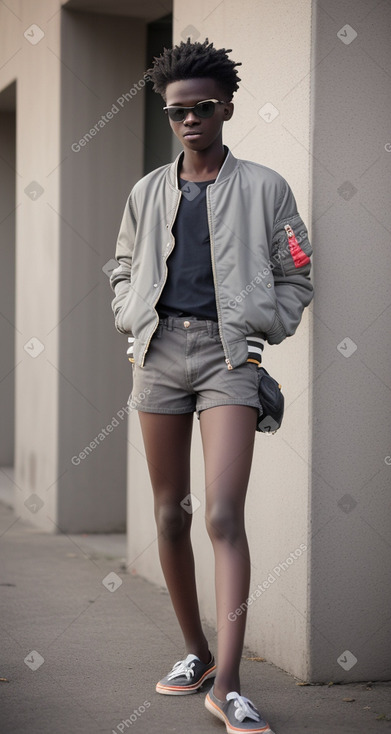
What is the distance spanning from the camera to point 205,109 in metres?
3.63

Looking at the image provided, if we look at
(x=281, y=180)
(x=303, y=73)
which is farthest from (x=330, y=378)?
(x=303, y=73)

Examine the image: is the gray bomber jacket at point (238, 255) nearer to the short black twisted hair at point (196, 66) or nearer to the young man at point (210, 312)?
the young man at point (210, 312)

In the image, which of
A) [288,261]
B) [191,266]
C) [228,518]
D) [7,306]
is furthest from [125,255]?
[7,306]

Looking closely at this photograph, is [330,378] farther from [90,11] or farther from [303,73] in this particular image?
[90,11]

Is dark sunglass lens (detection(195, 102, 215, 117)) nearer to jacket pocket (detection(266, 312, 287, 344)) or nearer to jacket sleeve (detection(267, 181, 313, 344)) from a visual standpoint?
jacket sleeve (detection(267, 181, 313, 344))

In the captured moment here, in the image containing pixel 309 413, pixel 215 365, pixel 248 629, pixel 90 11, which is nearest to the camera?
pixel 215 365

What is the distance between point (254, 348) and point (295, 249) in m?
0.38

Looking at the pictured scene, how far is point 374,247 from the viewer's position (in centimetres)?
412

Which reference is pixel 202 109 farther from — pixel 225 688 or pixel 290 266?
pixel 225 688

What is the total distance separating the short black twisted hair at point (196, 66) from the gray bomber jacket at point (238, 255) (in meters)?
0.26

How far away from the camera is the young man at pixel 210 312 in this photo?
3520 mm

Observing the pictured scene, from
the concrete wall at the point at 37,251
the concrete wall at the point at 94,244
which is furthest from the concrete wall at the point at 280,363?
the concrete wall at the point at 37,251

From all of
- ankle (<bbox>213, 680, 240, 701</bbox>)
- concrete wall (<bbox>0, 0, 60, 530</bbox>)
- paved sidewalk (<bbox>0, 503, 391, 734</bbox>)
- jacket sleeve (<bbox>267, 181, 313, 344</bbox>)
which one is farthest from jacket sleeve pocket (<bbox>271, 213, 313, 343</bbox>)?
concrete wall (<bbox>0, 0, 60, 530</bbox>)

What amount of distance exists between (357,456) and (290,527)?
393 millimetres
